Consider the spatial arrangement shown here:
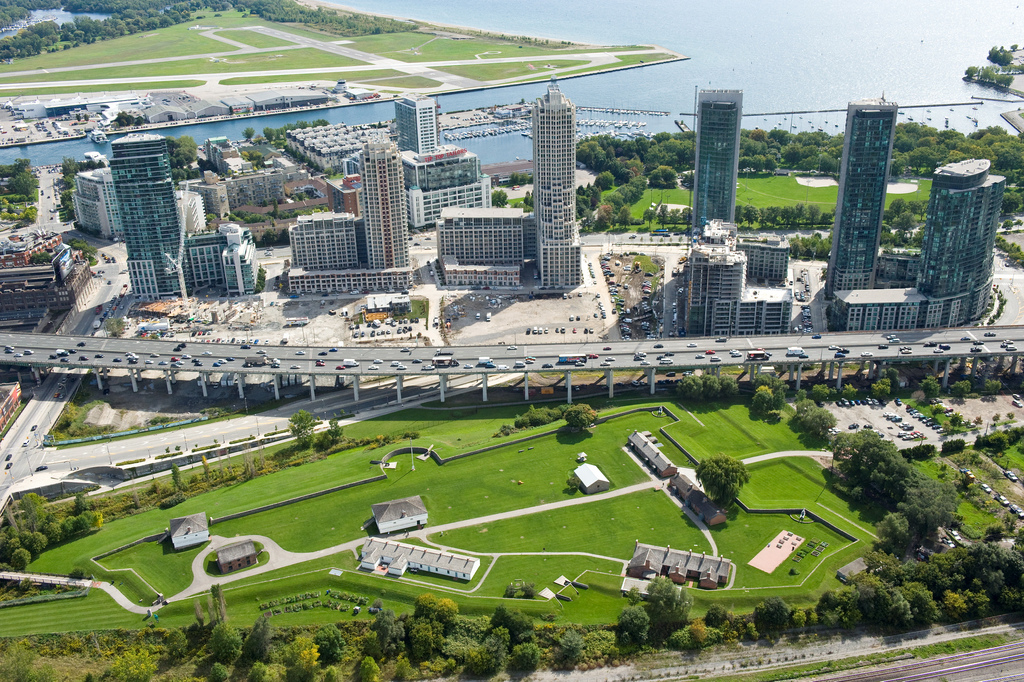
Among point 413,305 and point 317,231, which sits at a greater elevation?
point 317,231

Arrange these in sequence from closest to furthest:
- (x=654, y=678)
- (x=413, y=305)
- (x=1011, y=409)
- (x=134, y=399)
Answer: (x=654, y=678)
(x=1011, y=409)
(x=134, y=399)
(x=413, y=305)

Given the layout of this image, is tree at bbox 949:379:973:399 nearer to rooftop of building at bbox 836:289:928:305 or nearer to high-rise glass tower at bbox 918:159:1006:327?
high-rise glass tower at bbox 918:159:1006:327

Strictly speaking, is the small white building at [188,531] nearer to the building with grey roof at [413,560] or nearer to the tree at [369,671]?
the building with grey roof at [413,560]

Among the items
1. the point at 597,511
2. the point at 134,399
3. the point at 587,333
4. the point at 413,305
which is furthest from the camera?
the point at 413,305

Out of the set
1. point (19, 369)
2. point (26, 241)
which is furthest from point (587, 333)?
point (26, 241)

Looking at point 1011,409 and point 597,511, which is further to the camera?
point 1011,409

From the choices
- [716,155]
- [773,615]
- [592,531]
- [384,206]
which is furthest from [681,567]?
[716,155]

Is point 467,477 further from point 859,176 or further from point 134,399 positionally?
point 859,176

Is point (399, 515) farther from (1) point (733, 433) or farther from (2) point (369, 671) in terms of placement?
(1) point (733, 433)
